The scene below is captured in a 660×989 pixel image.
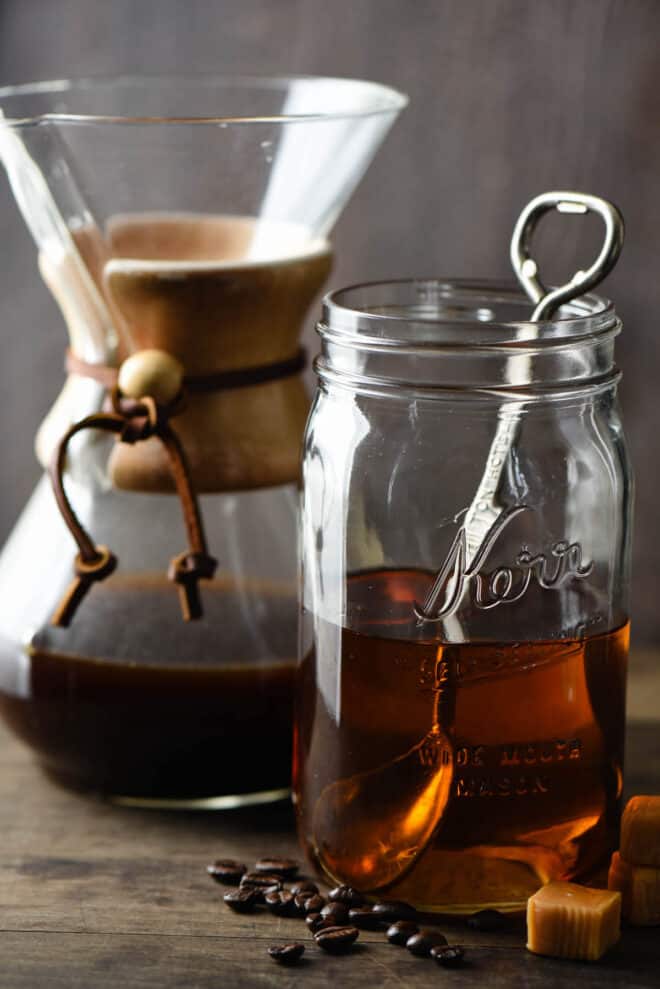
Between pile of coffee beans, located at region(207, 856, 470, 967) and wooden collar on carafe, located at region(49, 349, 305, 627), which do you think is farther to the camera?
wooden collar on carafe, located at region(49, 349, 305, 627)

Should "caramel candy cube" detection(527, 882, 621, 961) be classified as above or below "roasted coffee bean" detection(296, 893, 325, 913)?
above

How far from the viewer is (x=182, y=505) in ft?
2.50

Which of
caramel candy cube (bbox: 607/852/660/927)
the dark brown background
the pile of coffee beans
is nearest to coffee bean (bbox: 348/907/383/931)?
the pile of coffee beans

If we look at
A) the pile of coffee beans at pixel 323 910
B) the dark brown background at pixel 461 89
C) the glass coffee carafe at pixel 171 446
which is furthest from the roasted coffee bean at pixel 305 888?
the dark brown background at pixel 461 89

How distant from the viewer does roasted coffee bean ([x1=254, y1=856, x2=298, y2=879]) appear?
0.73 meters

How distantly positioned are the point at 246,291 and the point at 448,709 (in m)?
0.26

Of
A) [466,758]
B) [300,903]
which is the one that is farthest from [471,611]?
[300,903]

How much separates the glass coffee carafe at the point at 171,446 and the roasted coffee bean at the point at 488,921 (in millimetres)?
180

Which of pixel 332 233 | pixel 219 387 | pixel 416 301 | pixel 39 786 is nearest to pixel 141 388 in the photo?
pixel 219 387

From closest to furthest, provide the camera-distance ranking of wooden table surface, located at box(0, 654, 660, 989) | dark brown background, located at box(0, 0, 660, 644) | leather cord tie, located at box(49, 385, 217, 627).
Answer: wooden table surface, located at box(0, 654, 660, 989), leather cord tie, located at box(49, 385, 217, 627), dark brown background, located at box(0, 0, 660, 644)

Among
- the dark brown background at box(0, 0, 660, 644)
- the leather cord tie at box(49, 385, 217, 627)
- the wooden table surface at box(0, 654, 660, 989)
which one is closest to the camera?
the wooden table surface at box(0, 654, 660, 989)

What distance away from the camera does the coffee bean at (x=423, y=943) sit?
646 mm

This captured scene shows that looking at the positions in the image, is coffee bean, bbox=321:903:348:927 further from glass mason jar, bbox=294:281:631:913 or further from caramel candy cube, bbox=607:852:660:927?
caramel candy cube, bbox=607:852:660:927

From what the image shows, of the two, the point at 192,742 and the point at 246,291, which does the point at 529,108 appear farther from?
the point at 192,742
